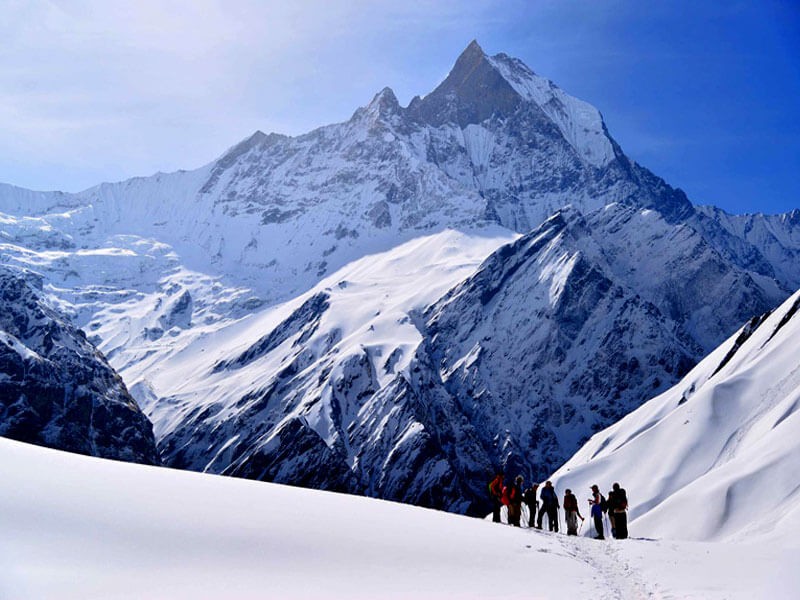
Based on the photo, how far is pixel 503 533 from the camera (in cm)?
2514

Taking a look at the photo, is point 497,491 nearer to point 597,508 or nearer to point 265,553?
point 597,508

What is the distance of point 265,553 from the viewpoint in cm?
1727

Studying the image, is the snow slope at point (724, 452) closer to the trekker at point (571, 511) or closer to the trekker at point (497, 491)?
the trekker at point (571, 511)

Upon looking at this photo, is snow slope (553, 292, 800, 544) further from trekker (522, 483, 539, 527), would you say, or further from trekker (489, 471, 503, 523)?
trekker (489, 471, 503, 523)

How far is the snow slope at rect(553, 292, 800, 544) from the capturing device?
36.5m

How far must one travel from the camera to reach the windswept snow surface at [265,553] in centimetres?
1484

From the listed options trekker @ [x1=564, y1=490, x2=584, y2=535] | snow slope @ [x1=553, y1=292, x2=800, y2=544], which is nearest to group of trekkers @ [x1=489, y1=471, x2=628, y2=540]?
trekker @ [x1=564, y1=490, x2=584, y2=535]

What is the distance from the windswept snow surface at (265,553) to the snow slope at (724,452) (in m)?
7.50

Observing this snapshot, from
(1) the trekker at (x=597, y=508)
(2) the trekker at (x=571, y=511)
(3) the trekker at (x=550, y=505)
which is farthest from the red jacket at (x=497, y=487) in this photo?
(1) the trekker at (x=597, y=508)

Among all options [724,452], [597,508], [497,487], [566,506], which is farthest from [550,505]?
[724,452]

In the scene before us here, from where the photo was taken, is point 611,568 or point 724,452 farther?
point 724,452

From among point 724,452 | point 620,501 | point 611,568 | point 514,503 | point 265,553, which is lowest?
point 611,568

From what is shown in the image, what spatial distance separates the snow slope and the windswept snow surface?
750 cm

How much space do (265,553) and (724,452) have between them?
154ft
